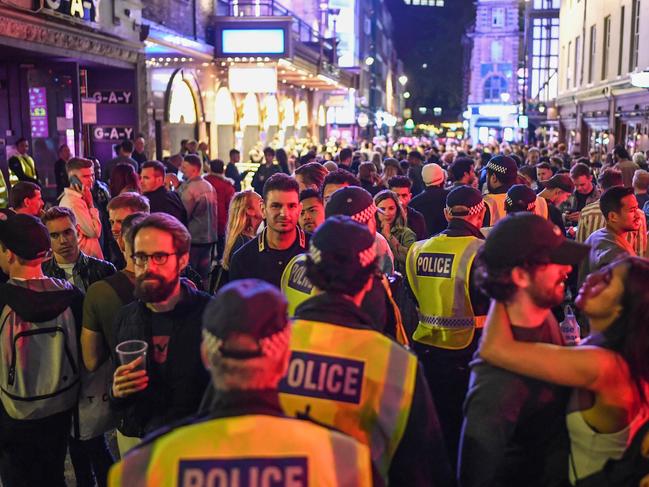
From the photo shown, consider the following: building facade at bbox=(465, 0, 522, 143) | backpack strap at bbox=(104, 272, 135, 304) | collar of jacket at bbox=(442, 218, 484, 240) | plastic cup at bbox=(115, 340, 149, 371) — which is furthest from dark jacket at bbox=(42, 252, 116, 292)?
building facade at bbox=(465, 0, 522, 143)

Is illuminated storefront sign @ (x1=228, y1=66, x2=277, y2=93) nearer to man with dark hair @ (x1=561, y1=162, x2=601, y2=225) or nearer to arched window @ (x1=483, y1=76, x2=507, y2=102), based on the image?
man with dark hair @ (x1=561, y1=162, x2=601, y2=225)

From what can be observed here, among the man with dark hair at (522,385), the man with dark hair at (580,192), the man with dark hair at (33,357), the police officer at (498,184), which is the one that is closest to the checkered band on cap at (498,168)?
the police officer at (498,184)

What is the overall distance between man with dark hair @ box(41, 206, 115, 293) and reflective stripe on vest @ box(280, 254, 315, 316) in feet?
4.93

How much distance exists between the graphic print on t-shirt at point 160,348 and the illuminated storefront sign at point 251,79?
20.4 metres

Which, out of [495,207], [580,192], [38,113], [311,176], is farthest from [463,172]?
[38,113]

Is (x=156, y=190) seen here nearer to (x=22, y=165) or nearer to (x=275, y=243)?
(x=275, y=243)

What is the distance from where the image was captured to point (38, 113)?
54.6 feet

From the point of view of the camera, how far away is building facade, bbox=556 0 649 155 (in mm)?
21531

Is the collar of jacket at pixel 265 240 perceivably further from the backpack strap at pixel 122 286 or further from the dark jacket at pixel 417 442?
the dark jacket at pixel 417 442

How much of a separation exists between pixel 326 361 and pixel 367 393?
0.18 m

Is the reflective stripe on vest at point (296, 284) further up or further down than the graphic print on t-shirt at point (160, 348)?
further up

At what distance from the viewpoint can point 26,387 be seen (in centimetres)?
411

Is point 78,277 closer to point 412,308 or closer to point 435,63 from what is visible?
point 412,308

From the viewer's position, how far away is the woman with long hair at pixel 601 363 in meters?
2.76
